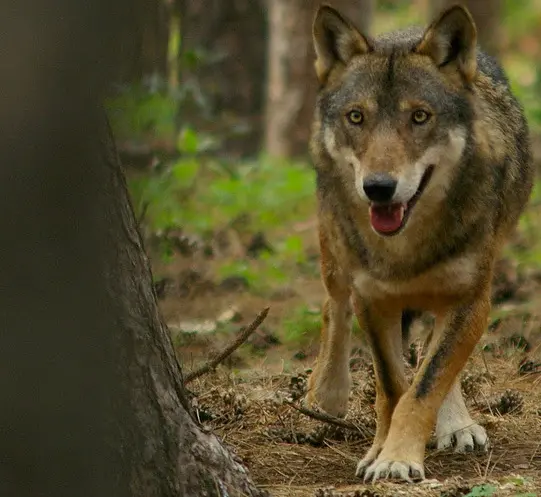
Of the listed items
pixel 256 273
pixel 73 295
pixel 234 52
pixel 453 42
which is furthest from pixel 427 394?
pixel 234 52

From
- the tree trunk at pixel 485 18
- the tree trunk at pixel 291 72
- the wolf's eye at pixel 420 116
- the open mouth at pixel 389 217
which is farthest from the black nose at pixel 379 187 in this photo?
the tree trunk at pixel 485 18

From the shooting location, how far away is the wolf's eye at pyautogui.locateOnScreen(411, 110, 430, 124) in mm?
5233

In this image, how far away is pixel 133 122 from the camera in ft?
25.4

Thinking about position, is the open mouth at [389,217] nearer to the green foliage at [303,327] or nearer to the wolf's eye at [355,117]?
the wolf's eye at [355,117]

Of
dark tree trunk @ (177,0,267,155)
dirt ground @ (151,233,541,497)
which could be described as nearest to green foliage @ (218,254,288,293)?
dirt ground @ (151,233,541,497)

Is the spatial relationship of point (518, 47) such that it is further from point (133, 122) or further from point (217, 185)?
point (133, 122)

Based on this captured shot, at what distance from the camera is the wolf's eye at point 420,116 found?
5233 millimetres

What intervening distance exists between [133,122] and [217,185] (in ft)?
15.3

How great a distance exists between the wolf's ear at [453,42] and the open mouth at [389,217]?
74 centimetres

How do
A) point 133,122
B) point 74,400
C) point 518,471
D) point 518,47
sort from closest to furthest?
1. point 74,400
2. point 518,471
3. point 133,122
4. point 518,47

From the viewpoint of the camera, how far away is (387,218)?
5184 millimetres

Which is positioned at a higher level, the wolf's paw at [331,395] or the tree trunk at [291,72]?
the tree trunk at [291,72]

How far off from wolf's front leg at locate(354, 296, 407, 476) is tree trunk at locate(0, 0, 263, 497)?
1.69 meters

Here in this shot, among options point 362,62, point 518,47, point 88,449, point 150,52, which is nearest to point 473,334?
point 362,62
